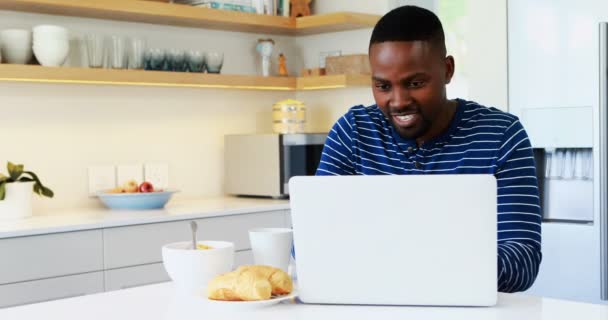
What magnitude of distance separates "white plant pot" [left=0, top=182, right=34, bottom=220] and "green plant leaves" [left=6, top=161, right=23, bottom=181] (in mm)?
43

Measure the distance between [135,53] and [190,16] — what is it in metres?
0.29

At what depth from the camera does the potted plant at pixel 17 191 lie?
329 centimetres

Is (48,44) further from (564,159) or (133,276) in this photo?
(564,159)

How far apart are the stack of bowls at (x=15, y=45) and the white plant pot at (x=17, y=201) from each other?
1.65 feet

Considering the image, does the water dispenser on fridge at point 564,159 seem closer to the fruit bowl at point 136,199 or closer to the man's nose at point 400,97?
the fruit bowl at point 136,199

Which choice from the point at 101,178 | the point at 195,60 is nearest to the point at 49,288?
the point at 101,178

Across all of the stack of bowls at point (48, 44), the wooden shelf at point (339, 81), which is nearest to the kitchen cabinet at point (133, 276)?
the stack of bowls at point (48, 44)

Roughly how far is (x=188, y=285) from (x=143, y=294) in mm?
92

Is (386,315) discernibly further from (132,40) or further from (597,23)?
(132,40)

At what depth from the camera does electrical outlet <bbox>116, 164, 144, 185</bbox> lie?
155 inches

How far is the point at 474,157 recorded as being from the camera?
1939 mm

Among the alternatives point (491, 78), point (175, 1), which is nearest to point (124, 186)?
point (175, 1)

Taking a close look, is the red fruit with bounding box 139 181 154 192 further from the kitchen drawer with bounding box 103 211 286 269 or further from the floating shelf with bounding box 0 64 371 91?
the floating shelf with bounding box 0 64 371 91

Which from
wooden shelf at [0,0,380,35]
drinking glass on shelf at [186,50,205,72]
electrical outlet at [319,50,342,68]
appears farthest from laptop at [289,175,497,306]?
electrical outlet at [319,50,342,68]
